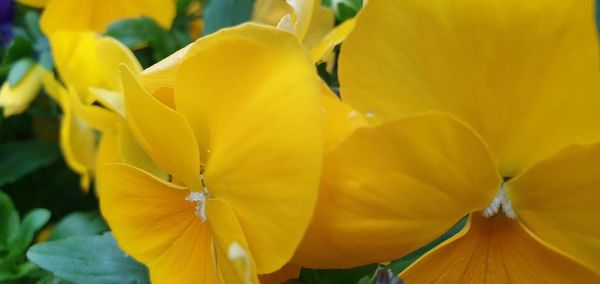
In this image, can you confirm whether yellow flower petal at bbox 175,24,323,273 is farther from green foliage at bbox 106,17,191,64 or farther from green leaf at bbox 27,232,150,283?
green foliage at bbox 106,17,191,64

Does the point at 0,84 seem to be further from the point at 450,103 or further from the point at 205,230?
the point at 450,103

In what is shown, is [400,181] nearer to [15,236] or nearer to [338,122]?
[338,122]


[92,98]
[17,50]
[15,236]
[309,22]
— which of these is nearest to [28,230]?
[15,236]

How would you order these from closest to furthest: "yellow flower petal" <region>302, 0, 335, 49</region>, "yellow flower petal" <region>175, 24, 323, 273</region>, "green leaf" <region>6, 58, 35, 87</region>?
"yellow flower petal" <region>175, 24, 323, 273</region>, "yellow flower petal" <region>302, 0, 335, 49</region>, "green leaf" <region>6, 58, 35, 87</region>

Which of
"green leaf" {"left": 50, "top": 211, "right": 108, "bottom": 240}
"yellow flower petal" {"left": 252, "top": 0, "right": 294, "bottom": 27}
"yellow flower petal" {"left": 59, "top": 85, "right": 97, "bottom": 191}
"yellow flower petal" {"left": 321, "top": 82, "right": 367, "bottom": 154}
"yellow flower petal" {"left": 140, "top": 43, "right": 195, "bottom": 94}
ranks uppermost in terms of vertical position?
"yellow flower petal" {"left": 140, "top": 43, "right": 195, "bottom": 94}

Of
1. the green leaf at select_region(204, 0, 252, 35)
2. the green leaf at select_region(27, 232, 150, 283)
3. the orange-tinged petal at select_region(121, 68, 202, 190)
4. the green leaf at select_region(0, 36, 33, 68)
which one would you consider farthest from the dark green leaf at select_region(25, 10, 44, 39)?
the orange-tinged petal at select_region(121, 68, 202, 190)

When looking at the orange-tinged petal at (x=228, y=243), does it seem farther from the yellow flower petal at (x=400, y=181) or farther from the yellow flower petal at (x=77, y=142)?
the yellow flower petal at (x=77, y=142)
